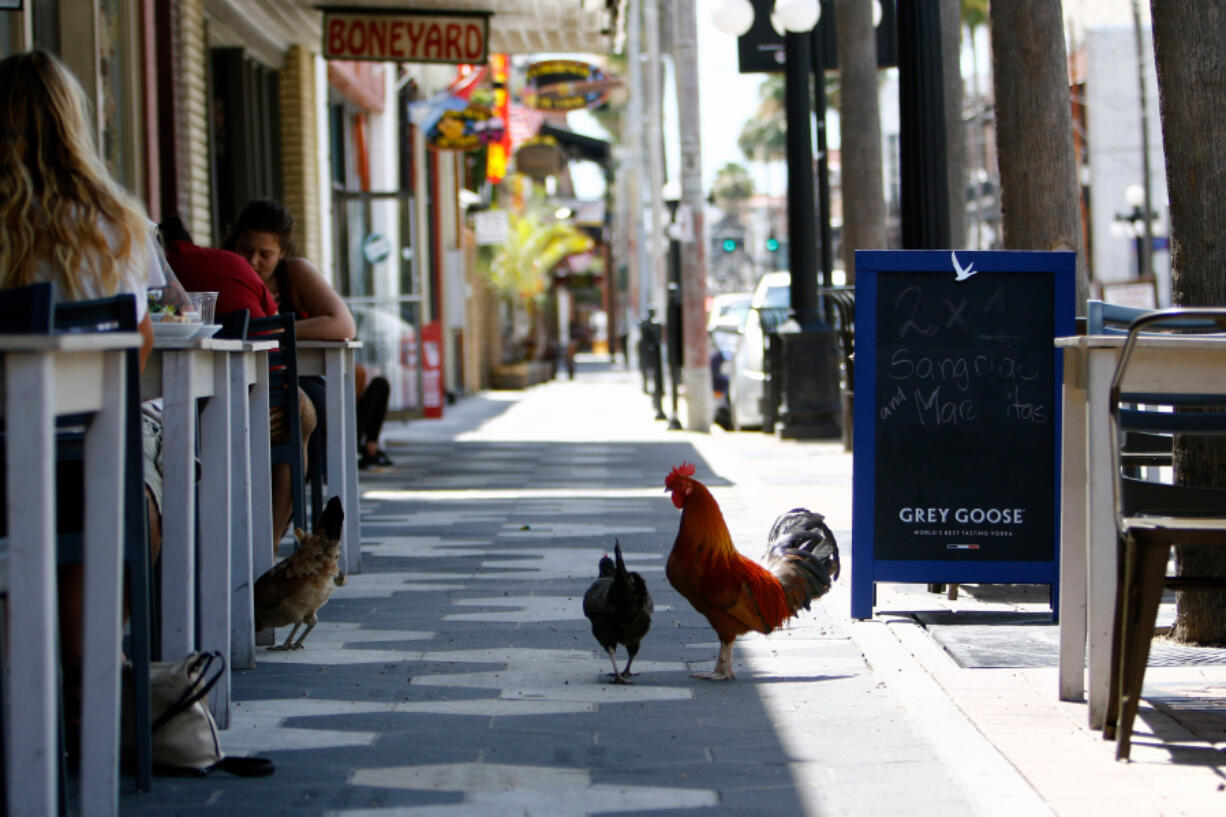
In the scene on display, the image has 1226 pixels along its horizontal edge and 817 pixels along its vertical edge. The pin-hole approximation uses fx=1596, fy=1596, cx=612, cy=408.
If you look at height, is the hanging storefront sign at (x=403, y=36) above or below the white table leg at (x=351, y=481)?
above

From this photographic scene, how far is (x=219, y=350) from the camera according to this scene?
14.1ft

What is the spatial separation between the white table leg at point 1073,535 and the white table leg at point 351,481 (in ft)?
11.5

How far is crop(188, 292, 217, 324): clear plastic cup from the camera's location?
500 centimetres

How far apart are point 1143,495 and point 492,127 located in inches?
780

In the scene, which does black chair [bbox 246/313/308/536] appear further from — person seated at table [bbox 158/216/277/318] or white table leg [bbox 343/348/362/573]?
white table leg [bbox 343/348/362/573]

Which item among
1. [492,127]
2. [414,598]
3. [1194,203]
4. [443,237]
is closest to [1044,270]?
[1194,203]

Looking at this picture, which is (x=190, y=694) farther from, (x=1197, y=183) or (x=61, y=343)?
(x=1197, y=183)

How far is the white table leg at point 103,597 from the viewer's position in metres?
3.28

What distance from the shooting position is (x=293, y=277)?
7609mm

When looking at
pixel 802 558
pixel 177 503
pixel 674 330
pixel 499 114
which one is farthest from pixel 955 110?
pixel 499 114

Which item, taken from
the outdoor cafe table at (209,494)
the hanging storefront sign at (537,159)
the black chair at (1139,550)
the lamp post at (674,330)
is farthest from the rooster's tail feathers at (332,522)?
the hanging storefront sign at (537,159)

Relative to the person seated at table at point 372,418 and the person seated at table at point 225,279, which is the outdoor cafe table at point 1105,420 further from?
the person seated at table at point 372,418

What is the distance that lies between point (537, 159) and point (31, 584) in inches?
1648

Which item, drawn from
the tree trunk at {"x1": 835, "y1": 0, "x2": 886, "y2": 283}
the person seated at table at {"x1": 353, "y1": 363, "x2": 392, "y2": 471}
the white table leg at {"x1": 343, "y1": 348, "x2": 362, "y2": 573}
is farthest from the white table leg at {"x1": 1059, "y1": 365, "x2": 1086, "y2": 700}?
the tree trunk at {"x1": 835, "y1": 0, "x2": 886, "y2": 283}
